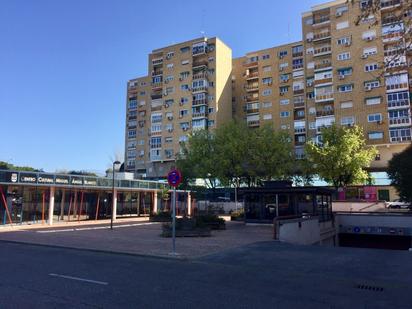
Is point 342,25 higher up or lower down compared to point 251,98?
higher up

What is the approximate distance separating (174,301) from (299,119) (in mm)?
64377

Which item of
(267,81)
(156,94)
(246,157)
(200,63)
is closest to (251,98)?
(267,81)

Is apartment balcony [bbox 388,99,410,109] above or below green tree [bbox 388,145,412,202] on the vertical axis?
above

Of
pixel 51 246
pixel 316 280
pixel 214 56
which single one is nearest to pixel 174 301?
pixel 316 280

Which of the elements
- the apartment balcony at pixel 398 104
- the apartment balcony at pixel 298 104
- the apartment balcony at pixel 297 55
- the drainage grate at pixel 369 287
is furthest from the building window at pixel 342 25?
the drainage grate at pixel 369 287

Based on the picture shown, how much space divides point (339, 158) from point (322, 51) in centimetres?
2868

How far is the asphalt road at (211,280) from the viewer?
673cm

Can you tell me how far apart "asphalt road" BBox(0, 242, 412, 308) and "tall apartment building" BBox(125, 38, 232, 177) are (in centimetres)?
6003

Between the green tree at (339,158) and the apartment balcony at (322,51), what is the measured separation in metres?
24.0

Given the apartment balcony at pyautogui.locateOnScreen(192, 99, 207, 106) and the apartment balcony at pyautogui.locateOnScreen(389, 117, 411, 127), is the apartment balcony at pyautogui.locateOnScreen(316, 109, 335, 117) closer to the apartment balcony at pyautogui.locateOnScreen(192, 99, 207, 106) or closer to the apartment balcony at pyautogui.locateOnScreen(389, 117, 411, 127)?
the apartment balcony at pyautogui.locateOnScreen(389, 117, 411, 127)

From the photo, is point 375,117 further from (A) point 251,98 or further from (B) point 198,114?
(B) point 198,114

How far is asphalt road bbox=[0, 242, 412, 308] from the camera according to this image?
6.73 metres

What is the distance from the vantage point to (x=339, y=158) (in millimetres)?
42000

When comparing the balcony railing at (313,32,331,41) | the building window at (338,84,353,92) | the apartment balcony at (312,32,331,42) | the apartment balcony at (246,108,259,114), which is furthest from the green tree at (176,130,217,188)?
the apartment balcony at (246,108,259,114)
